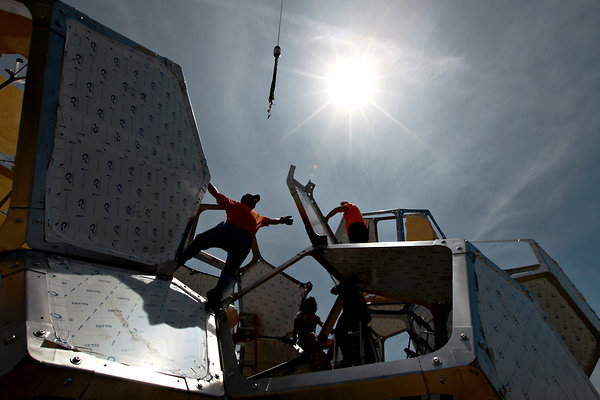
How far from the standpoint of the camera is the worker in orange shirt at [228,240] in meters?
3.56

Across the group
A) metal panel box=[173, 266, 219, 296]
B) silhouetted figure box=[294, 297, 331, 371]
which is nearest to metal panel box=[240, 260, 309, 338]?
metal panel box=[173, 266, 219, 296]

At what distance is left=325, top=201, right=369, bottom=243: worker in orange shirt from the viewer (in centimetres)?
658

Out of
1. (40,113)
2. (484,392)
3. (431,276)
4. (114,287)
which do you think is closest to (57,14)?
(40,113)

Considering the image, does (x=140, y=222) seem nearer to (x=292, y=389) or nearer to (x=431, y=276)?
(x=292, y=389)

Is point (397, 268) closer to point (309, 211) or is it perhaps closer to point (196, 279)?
point (309, 211)

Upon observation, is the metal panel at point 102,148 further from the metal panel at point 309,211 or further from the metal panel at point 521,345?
the metal panel at point 521,345

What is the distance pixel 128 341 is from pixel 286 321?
21.7ft

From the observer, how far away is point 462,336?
2000 millimetres

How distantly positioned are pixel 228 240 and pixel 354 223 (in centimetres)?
324

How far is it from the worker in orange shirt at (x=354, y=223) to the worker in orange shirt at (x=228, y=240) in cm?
234

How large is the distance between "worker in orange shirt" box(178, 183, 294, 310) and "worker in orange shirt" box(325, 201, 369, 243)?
7.69 ft

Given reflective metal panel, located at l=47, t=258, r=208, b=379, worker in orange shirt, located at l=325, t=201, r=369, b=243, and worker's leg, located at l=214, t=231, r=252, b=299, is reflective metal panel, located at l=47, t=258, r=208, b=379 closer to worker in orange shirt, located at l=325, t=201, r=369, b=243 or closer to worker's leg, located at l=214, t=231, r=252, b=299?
worker's leg, located at l=214, t=231, r=252, b=299

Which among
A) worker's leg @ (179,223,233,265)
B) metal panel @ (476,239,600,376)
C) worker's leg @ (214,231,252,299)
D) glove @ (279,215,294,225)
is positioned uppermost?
glove @ (279,215,294,225)

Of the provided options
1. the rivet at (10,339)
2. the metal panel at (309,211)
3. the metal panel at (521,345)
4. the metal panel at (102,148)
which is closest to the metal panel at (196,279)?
the metal panel at (309,211)
